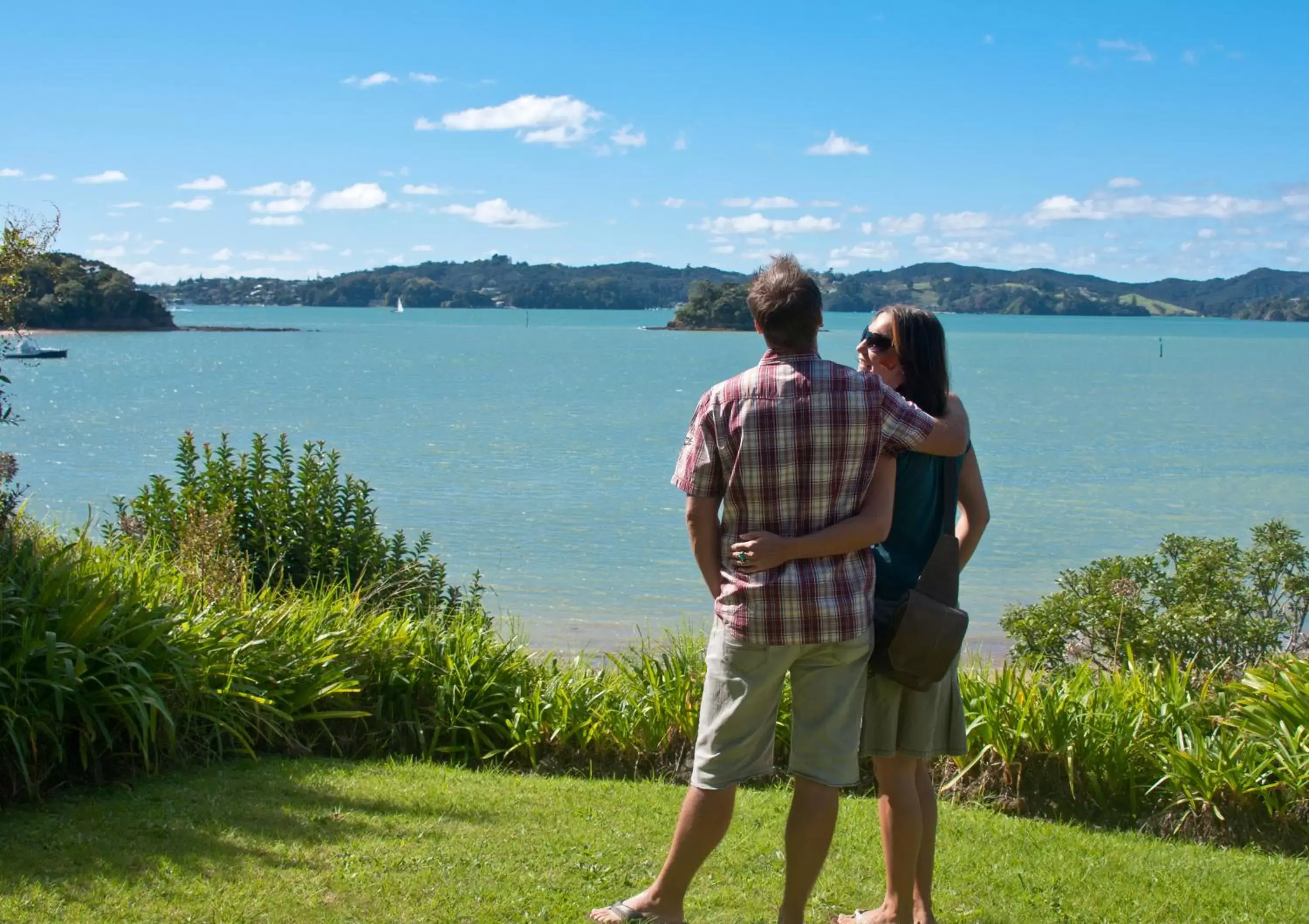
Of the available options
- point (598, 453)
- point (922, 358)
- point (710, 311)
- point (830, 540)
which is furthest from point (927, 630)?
point (710, 311)

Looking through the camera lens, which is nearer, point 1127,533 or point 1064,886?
point 1064,886

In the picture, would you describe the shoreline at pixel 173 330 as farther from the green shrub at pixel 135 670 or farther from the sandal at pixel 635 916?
the sandal at pixel 635 916

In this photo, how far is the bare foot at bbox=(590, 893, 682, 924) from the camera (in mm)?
4074

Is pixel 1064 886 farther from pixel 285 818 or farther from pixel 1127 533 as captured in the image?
pixel 1127 533

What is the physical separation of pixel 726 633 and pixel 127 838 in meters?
2.53

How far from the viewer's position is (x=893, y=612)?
12.9 ft

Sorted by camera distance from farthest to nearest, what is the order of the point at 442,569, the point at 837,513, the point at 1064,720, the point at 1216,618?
the point at 442,569
the point at 1216,618
the point at 1064,720
the point at 837,513

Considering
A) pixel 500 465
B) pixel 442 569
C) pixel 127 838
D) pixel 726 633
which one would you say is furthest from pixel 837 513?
pixel 500 465

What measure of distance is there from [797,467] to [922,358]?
0.66 m

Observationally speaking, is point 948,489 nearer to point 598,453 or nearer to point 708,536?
point 708,536

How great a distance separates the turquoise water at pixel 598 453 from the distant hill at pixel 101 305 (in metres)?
5.80

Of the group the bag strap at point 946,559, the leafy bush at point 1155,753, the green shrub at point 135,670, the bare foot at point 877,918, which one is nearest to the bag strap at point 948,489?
the bag strap at point 946,559

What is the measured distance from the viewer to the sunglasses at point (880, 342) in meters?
4.15

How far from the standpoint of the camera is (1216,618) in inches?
330
